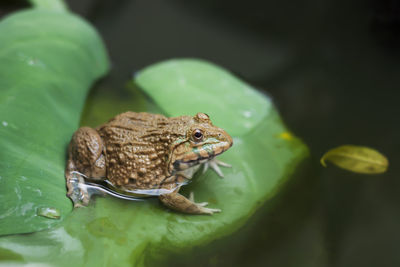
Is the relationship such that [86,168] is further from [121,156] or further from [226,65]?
[226,65]

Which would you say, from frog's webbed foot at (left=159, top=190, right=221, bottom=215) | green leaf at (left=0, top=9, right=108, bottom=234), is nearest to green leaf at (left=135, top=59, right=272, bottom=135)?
green leaf at (left=0, top=9, right=108, bottom=234)

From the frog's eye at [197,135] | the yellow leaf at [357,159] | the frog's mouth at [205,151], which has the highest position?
the frog's eye at [197,135]

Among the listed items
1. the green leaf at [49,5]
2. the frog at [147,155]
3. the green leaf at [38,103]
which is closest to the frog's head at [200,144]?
the frog at [147,155]

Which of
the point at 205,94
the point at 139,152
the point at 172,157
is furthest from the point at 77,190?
the point at 205,94

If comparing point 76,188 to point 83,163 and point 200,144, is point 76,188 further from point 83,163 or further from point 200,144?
point 200,144

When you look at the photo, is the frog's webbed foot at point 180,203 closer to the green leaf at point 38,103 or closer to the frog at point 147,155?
the frog at point 147,155

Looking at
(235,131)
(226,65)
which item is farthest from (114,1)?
(235,131)
